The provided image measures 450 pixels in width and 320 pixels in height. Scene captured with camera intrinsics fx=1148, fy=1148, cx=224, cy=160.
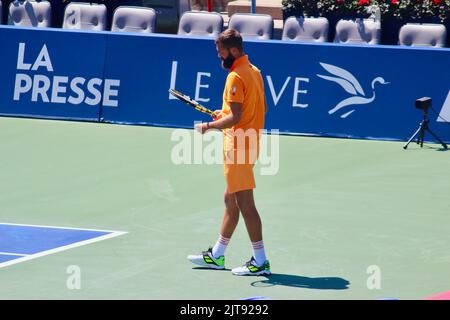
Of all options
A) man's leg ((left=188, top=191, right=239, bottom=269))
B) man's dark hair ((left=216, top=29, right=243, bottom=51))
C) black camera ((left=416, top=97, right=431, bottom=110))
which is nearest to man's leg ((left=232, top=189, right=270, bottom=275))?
man's leg ((left=188, top=191, right=239, bottom=269))

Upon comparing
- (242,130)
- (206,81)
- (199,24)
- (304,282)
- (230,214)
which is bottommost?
(304,282)

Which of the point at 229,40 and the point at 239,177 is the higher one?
the point at 229,40

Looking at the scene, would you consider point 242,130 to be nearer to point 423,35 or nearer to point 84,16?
point 423,35

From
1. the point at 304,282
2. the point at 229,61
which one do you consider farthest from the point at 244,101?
the point at 304,282

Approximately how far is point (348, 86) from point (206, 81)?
227cm

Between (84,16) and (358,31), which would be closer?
(358,31)

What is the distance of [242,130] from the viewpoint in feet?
36.0

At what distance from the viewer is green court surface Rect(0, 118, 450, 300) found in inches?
424

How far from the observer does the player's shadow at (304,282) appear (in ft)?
35.1

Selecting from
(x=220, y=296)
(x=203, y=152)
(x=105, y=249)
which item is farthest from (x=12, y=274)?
(x=203, y=152)

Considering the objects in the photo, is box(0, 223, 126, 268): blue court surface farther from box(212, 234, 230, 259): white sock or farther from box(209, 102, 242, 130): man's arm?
box(209, 102, 242, 130): man's arm

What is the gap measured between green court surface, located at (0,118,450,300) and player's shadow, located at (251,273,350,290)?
2 cm

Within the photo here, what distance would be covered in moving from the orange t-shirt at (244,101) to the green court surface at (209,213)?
4.39 feet

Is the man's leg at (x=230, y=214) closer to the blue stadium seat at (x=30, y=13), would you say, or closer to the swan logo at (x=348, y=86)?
the swan logo at (x=348, y=86)
